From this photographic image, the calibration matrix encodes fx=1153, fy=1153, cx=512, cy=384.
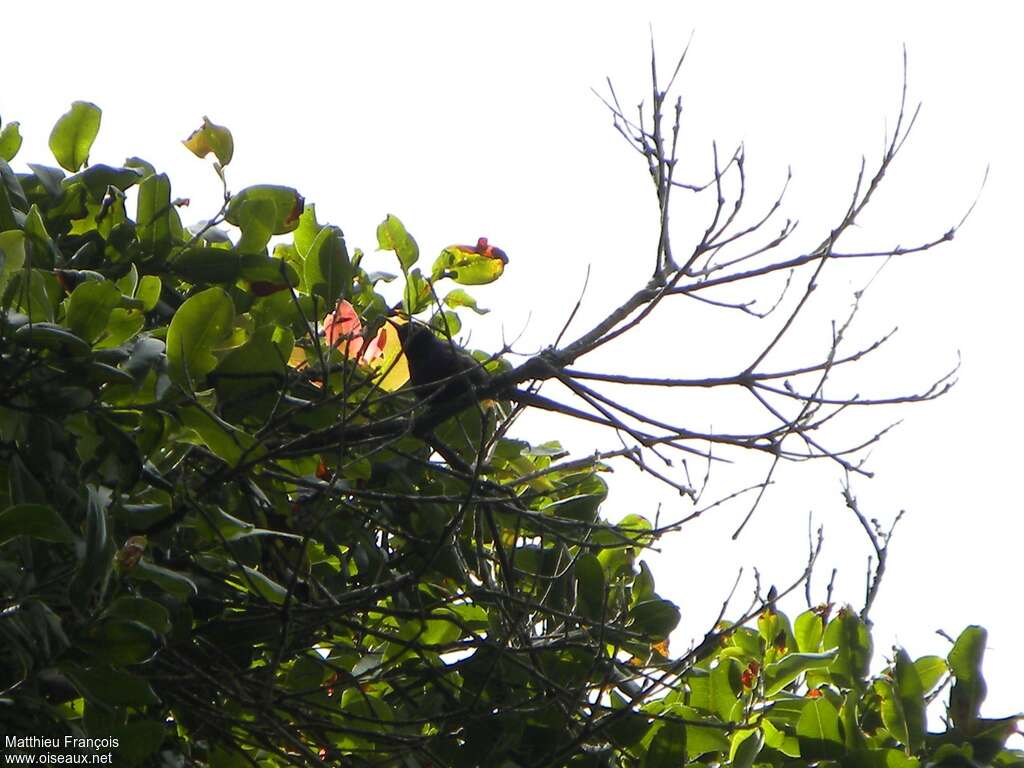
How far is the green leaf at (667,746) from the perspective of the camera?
1.75 metres

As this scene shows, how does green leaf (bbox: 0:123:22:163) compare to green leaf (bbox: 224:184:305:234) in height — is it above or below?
above

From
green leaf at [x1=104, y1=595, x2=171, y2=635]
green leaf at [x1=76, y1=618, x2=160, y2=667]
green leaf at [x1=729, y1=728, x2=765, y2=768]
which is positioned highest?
green leaf at [x1=104, y1=595, x2=171, y2=635]

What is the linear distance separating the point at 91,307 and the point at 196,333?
12 cm

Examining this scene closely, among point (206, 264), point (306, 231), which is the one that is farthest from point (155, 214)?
point (306, 231)

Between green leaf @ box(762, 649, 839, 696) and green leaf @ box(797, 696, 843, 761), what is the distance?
15 centimetres

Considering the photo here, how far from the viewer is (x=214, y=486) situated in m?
1.45

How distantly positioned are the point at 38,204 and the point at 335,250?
0.44m

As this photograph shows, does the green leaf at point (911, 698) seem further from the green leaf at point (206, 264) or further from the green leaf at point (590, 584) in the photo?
the green leaf at point (206, 264)

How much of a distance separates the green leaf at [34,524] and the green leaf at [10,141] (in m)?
0.83

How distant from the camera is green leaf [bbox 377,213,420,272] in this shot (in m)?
1.97

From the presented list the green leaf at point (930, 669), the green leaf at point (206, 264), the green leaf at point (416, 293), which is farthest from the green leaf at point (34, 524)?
the green leaf at point (930, 669)

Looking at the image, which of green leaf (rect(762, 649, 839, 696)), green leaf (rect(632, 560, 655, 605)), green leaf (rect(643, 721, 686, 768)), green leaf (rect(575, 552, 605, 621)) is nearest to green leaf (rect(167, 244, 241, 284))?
green leaf (rect(575, 552, 605, 621))

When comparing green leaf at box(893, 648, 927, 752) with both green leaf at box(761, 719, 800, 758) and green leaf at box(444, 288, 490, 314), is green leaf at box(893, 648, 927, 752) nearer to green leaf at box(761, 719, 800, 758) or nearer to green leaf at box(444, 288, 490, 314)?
green leaf at box(761, 719, 800, 758)

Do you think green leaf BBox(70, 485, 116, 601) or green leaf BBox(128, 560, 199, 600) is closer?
green leaf BBox(70, 485, 116, 601)
